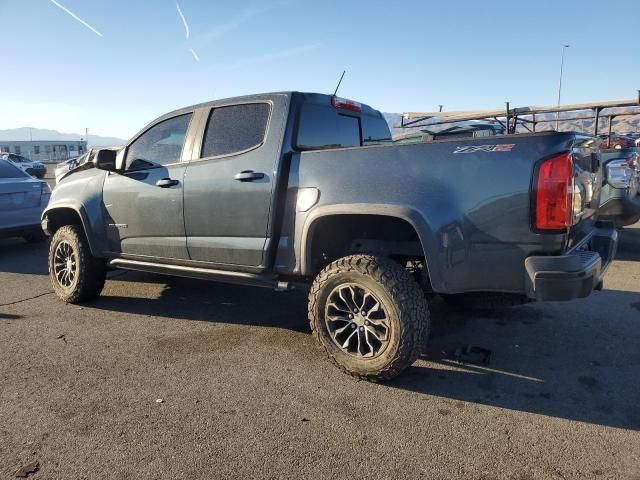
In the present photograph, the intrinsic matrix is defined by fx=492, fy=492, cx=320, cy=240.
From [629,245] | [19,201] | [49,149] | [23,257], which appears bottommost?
[23,257]

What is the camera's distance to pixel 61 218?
534cm

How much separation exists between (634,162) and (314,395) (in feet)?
16.3

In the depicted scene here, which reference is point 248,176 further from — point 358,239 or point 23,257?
point 23,257

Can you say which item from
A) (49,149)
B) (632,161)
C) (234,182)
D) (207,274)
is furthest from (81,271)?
(49,149)

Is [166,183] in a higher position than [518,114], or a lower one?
lower

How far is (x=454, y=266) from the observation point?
297 cm

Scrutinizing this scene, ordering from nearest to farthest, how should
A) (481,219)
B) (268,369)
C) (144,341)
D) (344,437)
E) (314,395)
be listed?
1. (344,437)
2. (481,219)
3. (314,395)
4. (268,369)
5. (144,341)

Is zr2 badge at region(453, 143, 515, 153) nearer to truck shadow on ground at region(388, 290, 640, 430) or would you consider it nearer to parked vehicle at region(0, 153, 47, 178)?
truck shadow on ground at region(388, 290, 640, 430)

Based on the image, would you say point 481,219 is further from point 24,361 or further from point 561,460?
point 24,361

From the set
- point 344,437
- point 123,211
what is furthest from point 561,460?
point 123,211

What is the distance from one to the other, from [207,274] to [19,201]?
208 inches

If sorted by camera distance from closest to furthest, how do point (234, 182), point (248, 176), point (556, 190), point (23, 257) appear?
point (556, 190) < point (248, 176) < point (234, 182) < point (23, 257)

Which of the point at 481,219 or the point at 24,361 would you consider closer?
the point at 481,219

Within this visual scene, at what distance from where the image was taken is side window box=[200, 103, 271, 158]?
383 centimetres
